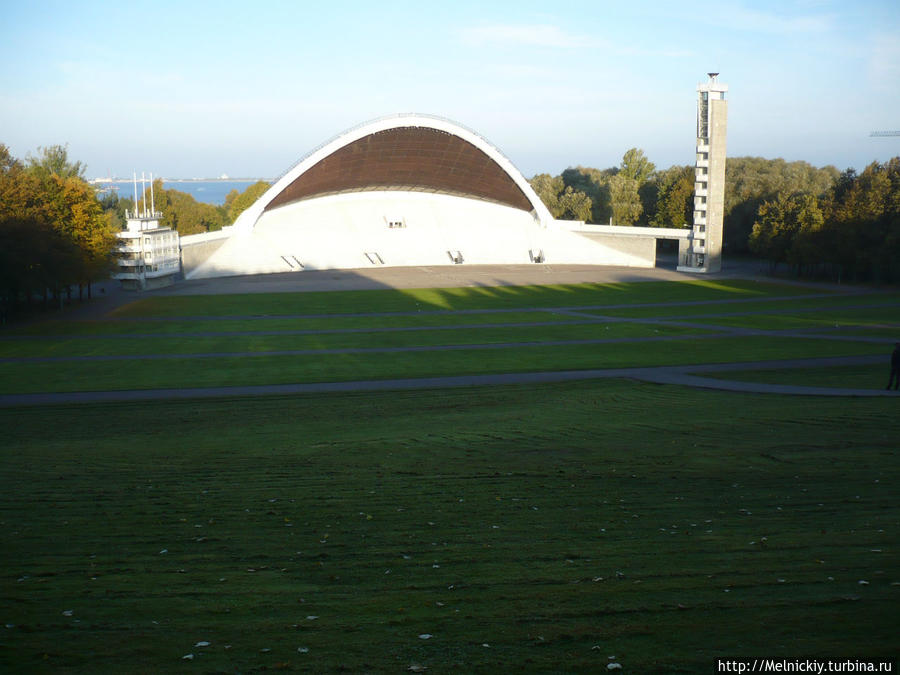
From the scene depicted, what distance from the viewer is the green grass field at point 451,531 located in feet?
24.8

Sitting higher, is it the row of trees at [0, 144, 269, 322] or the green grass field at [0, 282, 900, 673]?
the row of trees at [0, 144, 269, 322]

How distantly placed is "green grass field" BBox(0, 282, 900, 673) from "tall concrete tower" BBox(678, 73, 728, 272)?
177 feet

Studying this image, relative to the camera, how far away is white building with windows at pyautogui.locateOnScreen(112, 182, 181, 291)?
63594 millimetres

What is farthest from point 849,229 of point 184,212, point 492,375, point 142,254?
point 184,212

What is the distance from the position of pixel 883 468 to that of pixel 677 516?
5.18m

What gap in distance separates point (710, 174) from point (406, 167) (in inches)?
1239

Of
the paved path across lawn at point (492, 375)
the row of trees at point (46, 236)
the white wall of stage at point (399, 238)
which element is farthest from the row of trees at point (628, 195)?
the row of trees at point (46, 236)

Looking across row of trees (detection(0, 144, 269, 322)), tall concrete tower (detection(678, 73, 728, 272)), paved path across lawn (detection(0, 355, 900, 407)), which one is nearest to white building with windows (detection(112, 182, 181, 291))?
row of trees (detection(0, 144, 269, 322))

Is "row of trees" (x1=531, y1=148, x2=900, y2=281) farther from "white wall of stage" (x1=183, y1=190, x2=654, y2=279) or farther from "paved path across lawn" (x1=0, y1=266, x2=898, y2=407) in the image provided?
"white wall of stage" (x1=183, y1=190, x2=654, y2=279)

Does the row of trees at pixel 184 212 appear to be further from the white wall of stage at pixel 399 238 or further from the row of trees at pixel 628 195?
the row of trees at pixel 628 195

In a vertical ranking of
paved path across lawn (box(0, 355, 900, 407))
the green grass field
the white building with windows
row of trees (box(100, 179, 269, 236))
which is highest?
row of trees (box(100, 179, 269, 236))

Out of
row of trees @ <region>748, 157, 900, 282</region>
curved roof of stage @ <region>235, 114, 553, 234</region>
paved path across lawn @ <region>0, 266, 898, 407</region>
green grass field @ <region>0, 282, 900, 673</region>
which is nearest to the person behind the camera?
green grass field @ <region>0, 282, 900, 673</region>

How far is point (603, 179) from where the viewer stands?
130m

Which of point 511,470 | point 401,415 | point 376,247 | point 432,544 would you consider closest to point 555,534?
point 432,544
